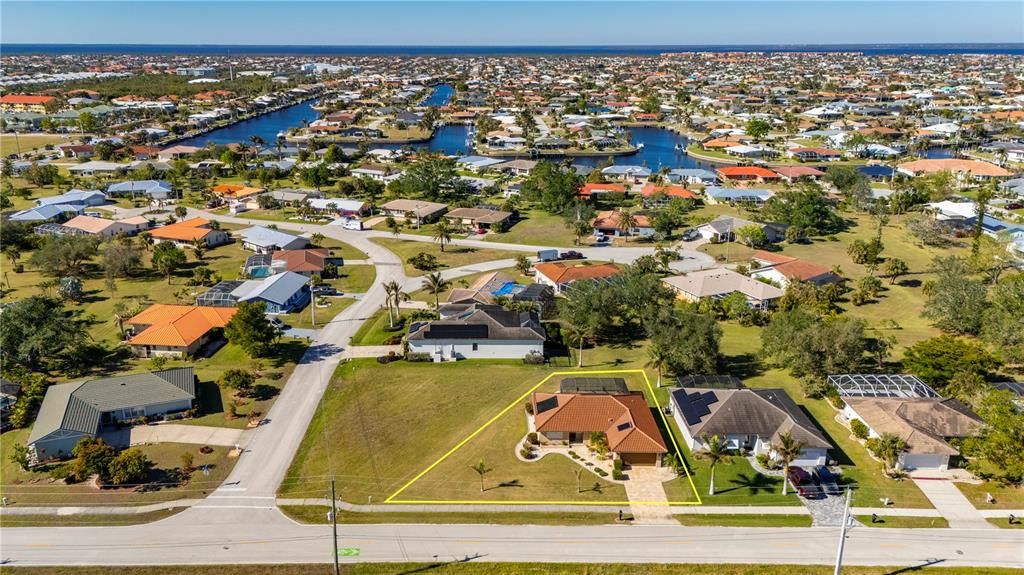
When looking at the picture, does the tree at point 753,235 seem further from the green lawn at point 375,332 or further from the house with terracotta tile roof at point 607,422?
the green lawn at point 375,332

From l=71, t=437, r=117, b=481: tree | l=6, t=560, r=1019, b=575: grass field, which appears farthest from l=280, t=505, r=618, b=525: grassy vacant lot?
l=71, t=437, r=117, b=481: tree

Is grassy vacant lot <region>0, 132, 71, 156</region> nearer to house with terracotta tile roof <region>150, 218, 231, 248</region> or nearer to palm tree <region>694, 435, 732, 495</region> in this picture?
house with terracotta tile roof <region>150, 218, 231, 248</region>

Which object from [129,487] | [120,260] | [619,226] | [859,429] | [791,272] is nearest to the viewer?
[129,487]

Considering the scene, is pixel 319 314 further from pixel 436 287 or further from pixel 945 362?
→ pixel 945 362

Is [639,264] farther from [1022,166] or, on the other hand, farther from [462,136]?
[462,136]

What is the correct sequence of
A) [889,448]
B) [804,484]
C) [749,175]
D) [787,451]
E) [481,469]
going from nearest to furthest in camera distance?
1. [787,451]
2. [481,469]
3. [804,484]
4. [889,448]
5. [749,175]

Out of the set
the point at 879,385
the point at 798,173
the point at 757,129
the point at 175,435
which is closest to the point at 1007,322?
the point at 879,385

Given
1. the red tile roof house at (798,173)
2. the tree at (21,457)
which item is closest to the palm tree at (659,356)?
the tree at (21,457)
